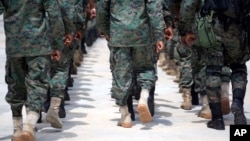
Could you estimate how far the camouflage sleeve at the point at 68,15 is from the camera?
6.91 metres

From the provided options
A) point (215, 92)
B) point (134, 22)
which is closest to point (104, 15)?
point (134, 22)

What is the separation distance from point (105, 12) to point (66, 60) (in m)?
0.75

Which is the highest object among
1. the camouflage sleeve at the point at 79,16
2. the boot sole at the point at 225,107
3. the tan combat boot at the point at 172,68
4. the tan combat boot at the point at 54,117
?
the camouflage sleeve at the point at 79,16

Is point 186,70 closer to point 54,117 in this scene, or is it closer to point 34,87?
point 54,117

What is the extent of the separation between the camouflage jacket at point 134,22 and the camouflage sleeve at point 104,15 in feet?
0.20

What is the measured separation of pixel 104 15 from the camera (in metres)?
6.87

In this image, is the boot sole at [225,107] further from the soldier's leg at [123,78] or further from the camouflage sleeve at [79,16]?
the camouflage sleeve at [79,16]

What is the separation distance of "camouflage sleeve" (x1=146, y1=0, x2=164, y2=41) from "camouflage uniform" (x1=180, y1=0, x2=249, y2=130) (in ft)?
0.97

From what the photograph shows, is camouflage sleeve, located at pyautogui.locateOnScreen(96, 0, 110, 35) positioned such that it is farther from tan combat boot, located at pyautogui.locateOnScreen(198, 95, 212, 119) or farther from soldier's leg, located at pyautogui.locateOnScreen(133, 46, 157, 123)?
tan combat boot, located at pyautogui.locateOnScreen(198, 95, 212, 119)

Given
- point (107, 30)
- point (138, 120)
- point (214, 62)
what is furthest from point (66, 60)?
point (214, 62)

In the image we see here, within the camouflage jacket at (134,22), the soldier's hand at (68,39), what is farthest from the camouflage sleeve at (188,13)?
the soldier's hand at (68,39)

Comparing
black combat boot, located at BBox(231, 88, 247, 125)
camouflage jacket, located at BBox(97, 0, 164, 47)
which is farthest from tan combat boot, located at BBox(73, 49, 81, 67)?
black combat boot, located at BBox(231, 88, 247, 125)

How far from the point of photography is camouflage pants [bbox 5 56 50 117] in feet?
19.0

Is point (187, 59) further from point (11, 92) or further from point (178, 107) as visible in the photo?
point (11, 92)
